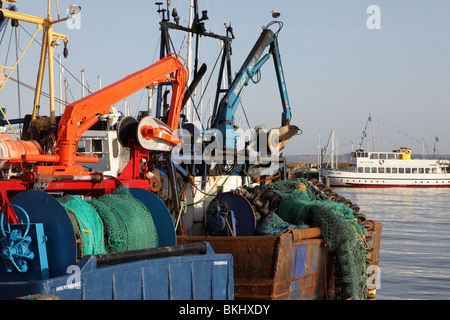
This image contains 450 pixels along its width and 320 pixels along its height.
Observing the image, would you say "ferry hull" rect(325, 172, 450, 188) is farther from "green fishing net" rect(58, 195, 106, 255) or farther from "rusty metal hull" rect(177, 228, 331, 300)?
"green fishing net" rect(58, 195, 106, 255)

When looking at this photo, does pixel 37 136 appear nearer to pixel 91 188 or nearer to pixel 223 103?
pixel 91 188

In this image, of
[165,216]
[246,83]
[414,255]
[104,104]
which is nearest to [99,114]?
[104,104]

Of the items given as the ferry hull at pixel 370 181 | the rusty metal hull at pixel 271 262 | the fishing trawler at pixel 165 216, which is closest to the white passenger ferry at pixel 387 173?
the ferry hull at pixel 370 181

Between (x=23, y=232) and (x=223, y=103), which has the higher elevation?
(x=223, y=103)

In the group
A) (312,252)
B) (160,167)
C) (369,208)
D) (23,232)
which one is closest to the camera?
(23,232)

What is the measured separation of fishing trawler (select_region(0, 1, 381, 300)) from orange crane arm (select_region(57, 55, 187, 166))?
0.8 inches

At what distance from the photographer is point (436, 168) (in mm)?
82250

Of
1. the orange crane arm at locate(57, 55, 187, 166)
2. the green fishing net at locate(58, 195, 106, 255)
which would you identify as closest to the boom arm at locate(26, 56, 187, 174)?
the orange crane arm at locate(57, 55, 187, 166)

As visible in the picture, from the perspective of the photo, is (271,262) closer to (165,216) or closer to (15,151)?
(165,216)

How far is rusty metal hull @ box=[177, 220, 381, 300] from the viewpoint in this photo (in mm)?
9477

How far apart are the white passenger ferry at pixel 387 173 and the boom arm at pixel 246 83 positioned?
60.8m
